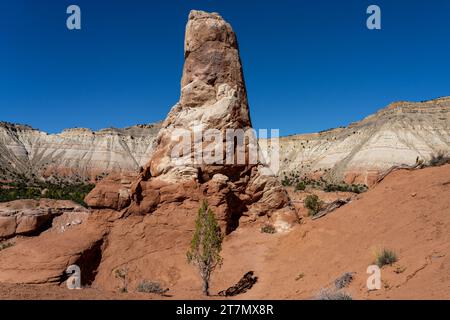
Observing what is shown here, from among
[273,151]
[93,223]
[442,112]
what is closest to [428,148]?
[442,112]

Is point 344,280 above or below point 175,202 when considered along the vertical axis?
below

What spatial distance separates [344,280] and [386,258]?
1.20m

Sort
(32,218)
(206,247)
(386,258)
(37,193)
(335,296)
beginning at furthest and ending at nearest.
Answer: (37,193) < (32,218) < (206,247) < (386,258) < (335,296)

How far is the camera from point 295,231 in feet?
56.4

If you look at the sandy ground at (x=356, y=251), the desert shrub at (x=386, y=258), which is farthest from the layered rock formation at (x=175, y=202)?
the desert shrub at (x=386, y=258)

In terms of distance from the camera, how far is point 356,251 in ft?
40.3

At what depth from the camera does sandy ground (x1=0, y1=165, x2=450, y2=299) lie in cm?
874

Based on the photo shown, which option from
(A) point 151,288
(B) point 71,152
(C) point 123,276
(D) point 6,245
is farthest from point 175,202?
(B) point 71,152

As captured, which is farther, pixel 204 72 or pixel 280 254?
pixel 204 72

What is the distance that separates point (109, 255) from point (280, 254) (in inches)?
305

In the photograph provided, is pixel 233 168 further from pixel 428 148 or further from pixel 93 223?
pixel 428 148

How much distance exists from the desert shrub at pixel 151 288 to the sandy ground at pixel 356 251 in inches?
30.8

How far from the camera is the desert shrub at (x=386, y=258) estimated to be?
32.0 ft

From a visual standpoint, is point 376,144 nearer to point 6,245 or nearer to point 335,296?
point 6,245
